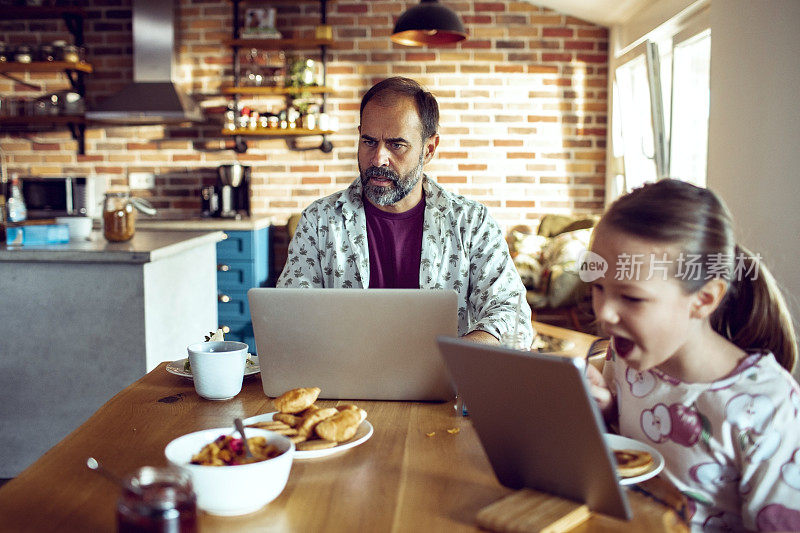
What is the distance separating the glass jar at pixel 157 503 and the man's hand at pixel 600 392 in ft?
2.41

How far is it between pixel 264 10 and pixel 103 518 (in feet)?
14.0

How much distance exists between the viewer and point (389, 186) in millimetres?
2027

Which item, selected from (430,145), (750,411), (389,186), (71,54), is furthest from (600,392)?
(71,54)

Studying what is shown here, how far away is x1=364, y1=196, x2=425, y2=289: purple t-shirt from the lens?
6.93ft

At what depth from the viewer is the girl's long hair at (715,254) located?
112cm

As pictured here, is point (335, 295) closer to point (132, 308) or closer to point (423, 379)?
point (423, 379)

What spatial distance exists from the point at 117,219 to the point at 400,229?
4.57 ft

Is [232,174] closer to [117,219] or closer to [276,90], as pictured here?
[276,90]

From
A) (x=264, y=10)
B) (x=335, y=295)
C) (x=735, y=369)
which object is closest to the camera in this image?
(x=735, y=369)

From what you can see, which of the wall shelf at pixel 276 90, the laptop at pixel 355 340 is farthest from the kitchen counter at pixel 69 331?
the wall shelf at pixel 276 90

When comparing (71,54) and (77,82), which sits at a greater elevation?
(71,54)

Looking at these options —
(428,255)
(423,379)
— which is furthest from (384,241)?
(423,379)

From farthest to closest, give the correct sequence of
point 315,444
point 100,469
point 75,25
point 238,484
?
point 75,25, point 315,444, point 100,469, point 238,484

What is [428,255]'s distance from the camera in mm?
2045
